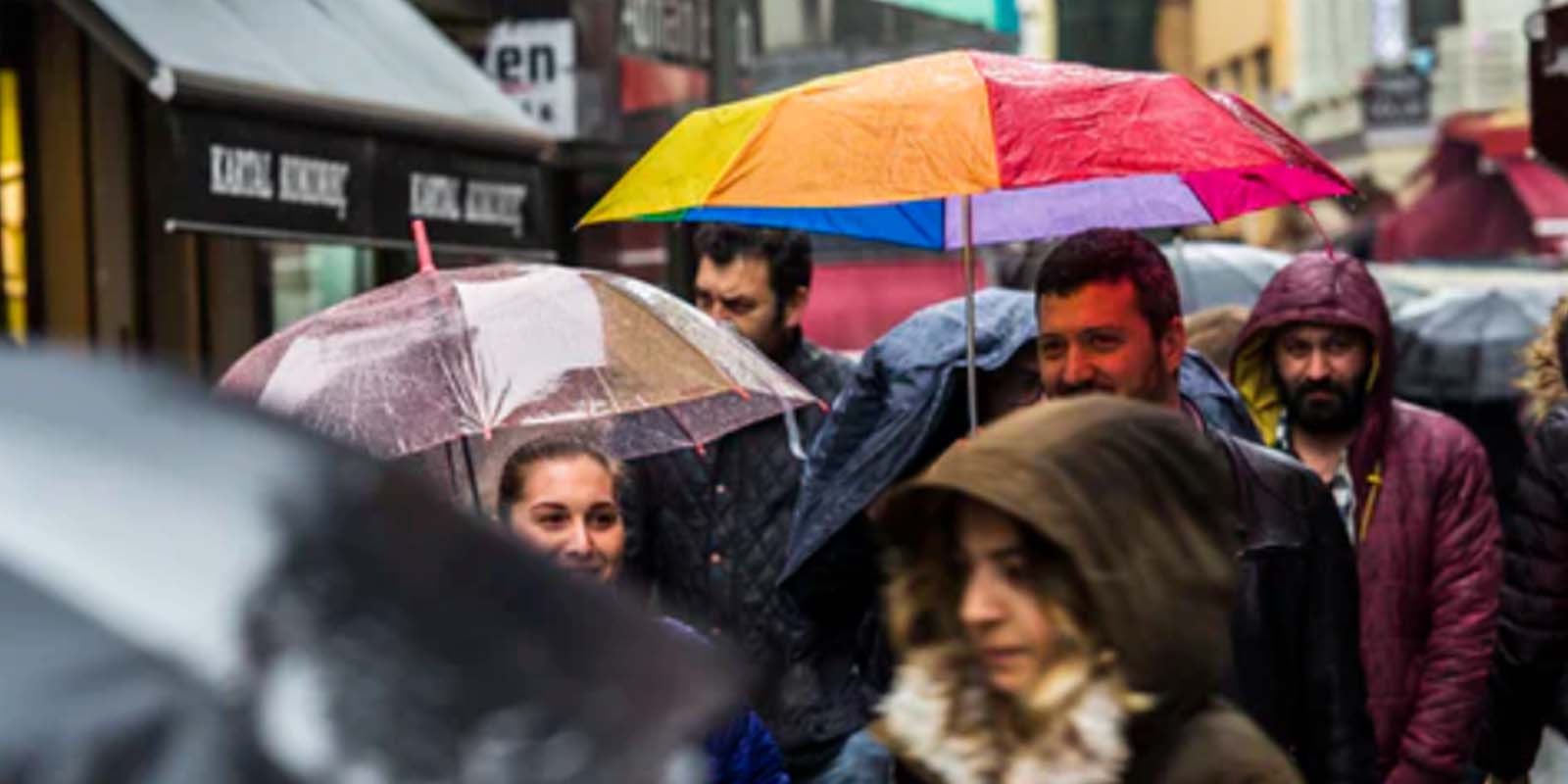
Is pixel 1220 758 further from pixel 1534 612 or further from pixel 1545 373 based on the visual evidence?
pixel 1545 373

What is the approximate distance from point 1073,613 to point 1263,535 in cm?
226

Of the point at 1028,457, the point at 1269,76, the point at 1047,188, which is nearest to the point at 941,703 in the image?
the point at 1028,457

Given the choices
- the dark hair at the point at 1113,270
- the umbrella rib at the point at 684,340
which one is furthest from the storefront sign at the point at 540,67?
the dark hair at the point at 1113,270

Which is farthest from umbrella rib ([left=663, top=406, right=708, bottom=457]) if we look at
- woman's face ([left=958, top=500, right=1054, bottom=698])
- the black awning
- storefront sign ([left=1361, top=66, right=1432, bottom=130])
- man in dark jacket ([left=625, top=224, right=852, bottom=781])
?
storefront sign ([left=1361, top=66, right=1432, bottom=130])

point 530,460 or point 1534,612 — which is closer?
point 530,460

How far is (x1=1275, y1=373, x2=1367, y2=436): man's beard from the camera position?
25.2 ft

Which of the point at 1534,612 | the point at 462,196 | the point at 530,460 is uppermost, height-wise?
the point at 462,196

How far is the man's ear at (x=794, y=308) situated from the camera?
8000mm

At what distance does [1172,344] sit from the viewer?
223 inches

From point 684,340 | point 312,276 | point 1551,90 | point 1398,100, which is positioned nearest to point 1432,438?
point 1551,90

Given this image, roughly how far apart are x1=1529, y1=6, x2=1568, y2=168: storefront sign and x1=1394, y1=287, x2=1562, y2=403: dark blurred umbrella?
3919mm

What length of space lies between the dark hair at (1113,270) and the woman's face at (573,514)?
2.81 ft

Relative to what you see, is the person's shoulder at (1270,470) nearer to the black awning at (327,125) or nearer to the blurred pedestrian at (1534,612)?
the blurred pedestrian at (1534,612)

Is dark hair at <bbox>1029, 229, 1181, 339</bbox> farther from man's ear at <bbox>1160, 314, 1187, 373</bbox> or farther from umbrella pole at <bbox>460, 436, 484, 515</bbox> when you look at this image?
umbrella pole at <bbox>460, 436, 484, 515</bbox>
